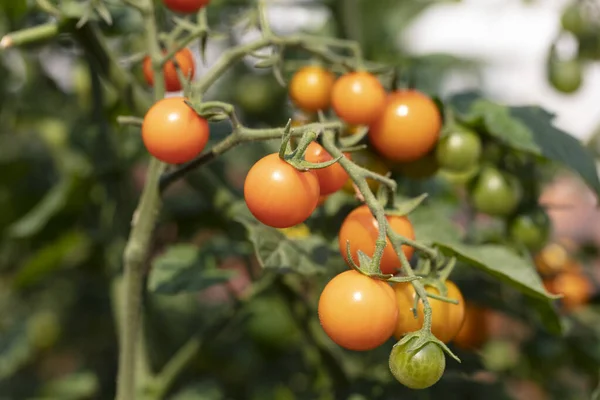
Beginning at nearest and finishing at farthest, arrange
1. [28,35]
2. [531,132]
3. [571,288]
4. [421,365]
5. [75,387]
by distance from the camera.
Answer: [421,365] → [28,35] → [531,132] → [571,288] → [75,387]

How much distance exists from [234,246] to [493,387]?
492 mm

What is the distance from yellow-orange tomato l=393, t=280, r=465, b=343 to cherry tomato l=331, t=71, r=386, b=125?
25 centimetres

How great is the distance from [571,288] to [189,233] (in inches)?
30.3

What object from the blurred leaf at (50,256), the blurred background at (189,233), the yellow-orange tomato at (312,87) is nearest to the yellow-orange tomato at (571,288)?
the blurred background at (189,233)

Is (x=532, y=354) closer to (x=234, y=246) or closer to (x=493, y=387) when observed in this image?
(x=493, y=387)

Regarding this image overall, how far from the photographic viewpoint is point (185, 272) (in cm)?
106

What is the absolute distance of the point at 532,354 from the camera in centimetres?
132

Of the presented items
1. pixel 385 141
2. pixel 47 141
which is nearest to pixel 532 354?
pixel 385 141

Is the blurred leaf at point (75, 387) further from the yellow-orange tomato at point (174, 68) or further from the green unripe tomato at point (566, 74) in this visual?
the green unripe tomato at point (566, 74)

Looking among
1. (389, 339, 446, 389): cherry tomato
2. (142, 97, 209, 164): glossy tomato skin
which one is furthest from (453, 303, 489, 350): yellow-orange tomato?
(142, 97, 209, 164): glossy tomato skin

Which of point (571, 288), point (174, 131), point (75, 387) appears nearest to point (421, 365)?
point (174, 131)

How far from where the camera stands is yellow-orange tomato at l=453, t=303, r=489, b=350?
3.64 feet

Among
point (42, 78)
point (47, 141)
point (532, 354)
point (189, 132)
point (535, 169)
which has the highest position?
point (189, 132)

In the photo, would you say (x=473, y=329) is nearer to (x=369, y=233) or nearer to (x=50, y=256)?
(x=369, y=233)
